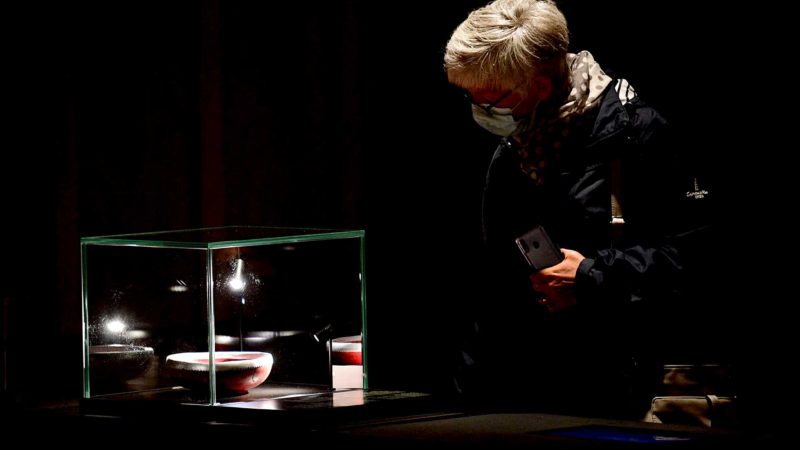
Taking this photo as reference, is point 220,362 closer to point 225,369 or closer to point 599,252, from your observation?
point 225,369

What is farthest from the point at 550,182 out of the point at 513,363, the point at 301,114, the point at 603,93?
the point at 301,114

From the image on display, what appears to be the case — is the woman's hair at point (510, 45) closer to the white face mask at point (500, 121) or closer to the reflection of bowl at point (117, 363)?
the white face mask at point (500, 121)

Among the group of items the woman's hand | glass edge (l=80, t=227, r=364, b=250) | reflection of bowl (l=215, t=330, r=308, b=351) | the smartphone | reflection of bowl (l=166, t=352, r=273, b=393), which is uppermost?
glass edge (l=80, t=227, r=364, b=250)

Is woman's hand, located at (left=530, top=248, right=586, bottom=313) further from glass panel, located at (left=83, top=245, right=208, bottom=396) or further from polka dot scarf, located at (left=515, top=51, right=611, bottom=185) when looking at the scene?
glass panel, located at (left=83, top=245, right=208, bottom=396)

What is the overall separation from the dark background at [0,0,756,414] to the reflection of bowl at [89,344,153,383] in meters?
1.09

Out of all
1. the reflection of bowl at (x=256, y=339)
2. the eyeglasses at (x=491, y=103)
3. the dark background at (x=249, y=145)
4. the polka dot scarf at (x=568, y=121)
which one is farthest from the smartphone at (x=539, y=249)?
the dark background at (x=249, y=145)

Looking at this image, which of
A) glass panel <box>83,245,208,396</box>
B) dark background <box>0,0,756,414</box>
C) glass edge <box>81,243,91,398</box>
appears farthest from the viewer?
dark background <box>0,0,756,414</box>

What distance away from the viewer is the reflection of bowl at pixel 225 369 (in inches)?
74.1

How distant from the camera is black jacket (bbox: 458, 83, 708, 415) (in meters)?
2.09

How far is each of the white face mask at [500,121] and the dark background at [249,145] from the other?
906 mm

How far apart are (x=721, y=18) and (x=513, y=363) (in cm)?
102

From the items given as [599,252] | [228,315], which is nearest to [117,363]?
[228,315]

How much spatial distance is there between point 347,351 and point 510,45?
721 millimetres

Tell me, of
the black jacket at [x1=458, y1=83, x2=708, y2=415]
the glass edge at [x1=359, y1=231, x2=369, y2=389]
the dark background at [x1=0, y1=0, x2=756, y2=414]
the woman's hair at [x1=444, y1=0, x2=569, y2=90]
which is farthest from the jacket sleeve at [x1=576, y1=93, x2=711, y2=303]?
the dark background at [x1=0, y1=0, x2=756, y2=414]
